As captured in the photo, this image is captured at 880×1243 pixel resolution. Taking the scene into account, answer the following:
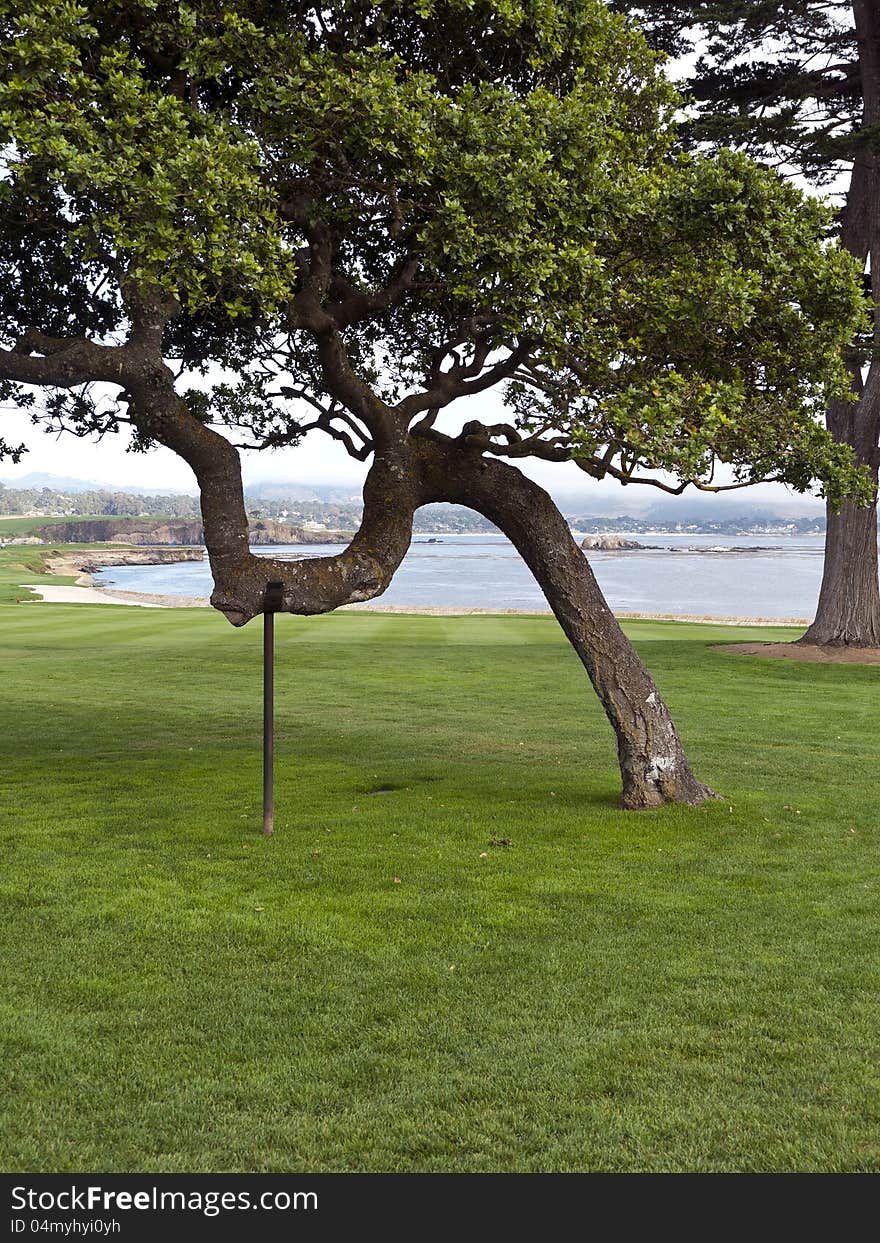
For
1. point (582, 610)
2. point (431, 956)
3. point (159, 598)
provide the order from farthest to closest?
1. point (159, 598)
2. point (582, 610)
3. point (431, 956)

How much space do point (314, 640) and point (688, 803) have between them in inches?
665

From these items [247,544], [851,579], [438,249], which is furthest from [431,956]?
[851,579]

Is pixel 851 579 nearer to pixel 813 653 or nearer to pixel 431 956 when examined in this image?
pixel 813 653

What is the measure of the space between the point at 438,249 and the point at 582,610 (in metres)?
3.90

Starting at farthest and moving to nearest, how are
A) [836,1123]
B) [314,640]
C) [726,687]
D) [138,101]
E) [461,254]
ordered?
[314,640] < [726,687] < [461,254] < [138,101] < [836,1123]

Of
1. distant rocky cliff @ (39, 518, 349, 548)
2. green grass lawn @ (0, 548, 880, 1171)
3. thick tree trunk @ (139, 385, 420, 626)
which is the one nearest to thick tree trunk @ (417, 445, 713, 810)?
green grass lawn @ (0, 548, 880, 1171)

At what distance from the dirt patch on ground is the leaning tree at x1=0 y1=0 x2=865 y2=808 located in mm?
14490

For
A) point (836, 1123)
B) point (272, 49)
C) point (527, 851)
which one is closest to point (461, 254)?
point (272, 49)

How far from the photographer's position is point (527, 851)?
9234 mm

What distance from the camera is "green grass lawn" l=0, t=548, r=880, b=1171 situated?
15.1 feet

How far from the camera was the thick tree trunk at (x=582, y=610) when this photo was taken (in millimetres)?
10484

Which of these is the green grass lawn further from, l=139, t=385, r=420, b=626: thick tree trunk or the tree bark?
the tree bark

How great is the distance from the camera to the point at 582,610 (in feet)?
34.7

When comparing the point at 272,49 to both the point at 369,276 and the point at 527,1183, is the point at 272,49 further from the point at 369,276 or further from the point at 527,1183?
the point at 527,1183
